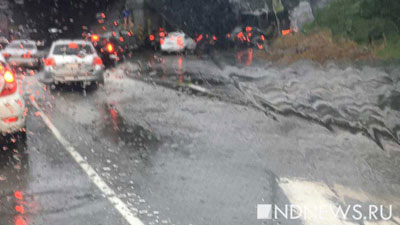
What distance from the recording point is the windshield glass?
564cm

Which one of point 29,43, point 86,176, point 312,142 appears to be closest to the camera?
point 86,176

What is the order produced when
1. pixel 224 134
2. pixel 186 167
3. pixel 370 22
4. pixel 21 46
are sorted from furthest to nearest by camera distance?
pixel 21 46
pixel 370 22
pixel 224 134
pixel 186 167

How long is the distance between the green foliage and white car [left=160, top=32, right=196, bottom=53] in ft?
49.7

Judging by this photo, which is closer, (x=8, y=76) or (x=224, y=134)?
(x=8, y=76)

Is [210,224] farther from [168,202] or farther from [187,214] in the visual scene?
[168,202]

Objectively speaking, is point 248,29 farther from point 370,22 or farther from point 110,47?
point 370,22

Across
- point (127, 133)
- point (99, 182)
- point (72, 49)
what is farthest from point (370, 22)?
point (99, 182)

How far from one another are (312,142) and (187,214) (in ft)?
12.3

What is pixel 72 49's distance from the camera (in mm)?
15750

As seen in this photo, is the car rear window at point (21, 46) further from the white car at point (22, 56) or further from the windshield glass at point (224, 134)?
the windshield glass at point (224, 134)

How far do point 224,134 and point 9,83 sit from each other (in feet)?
11.5

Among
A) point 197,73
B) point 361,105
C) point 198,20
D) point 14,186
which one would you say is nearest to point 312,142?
point 361,105

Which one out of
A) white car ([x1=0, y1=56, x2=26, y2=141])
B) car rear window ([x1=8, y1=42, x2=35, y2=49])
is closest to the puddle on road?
white car ([x1=0, y1=56, x2=26, y2=141])

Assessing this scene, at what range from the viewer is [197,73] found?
2005cm
